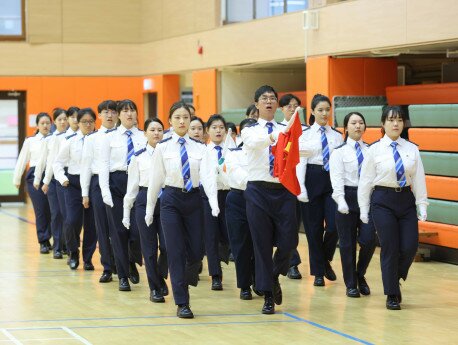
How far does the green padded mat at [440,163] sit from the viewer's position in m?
12.9

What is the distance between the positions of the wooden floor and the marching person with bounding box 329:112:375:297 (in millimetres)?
264

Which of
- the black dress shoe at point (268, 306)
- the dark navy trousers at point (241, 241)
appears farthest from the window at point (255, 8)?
the black dress shoe at point (268, 306)

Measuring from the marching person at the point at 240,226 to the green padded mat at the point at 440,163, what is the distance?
3.63m

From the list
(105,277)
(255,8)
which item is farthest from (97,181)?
(255,8)

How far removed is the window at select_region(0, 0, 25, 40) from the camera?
22359 millimetres

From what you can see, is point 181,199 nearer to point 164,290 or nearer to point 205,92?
point 164,290

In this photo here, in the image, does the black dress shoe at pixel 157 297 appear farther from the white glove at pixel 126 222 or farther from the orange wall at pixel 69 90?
the orange wall at pixel 69 90

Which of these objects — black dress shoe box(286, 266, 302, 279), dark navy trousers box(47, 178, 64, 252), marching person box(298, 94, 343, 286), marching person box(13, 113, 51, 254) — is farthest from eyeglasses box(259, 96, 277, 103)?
marching person box(13, 113, 51, 254)

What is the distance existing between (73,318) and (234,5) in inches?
433

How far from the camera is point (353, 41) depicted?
14.7 meters

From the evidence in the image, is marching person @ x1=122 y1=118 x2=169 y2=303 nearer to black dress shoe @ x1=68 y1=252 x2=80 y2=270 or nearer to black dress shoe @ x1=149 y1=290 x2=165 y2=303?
black dress shoe @ x1=149 y1=290 x2=165 y2=303

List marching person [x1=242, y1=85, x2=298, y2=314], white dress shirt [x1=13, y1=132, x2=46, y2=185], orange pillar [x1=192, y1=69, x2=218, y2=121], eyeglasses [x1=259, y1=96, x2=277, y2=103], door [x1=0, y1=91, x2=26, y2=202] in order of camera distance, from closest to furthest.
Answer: marching person [x1=242, y1=85, x2=298, y2=314] < eyeglasses [x1=259, y1=96, x2=277, y2=103] < white dress shirt [x1=13, y1=132, x2=46, y2=185] < orange pillar [x1=192, y1=69, x2=218, y2=121] < door [x1=0, y1=91, x2=26, y2=202]

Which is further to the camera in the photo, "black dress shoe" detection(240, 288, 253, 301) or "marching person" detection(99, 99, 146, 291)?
"marching person" detection(99, 99, 146, 291)

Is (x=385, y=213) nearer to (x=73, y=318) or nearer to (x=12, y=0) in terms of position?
(x=73, y=318)
